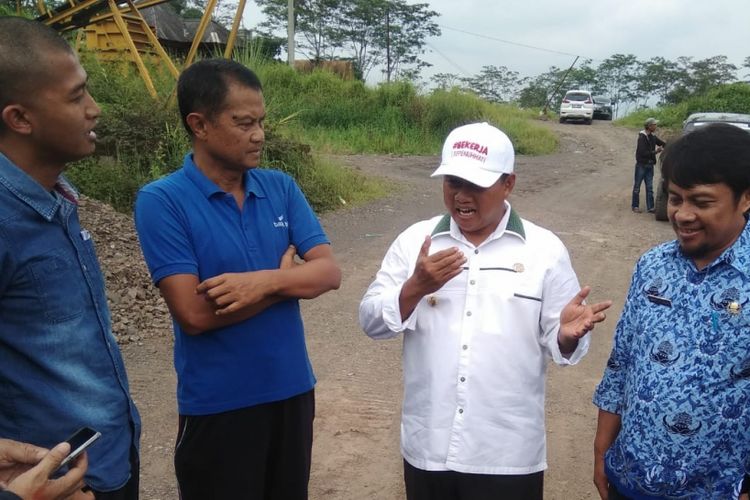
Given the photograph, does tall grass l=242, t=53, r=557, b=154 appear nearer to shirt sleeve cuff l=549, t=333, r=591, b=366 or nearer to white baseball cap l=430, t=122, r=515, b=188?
white baseball cap l=430, t=122, r=515, b=188

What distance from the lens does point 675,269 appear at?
1938 mm

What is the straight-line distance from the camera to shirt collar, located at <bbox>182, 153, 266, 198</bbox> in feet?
7.48

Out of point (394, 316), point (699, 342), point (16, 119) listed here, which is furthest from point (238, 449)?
point (699, 342)

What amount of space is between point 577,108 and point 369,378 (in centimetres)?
2610

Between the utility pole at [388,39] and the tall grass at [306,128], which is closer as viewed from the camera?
the tall grass at [306,128]

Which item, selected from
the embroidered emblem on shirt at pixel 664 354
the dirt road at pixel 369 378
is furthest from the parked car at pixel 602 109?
the embroidered emblem on shirt at pixel 664 354

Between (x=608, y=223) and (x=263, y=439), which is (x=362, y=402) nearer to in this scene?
(x=263, y=439)

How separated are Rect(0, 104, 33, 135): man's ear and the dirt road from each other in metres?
2.27

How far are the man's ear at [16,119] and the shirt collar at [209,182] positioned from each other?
617mm

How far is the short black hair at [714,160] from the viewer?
1838mm

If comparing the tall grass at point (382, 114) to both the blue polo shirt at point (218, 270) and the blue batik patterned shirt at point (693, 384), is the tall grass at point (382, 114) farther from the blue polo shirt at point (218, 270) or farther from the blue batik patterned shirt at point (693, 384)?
the blue batik patterned shirt at point (693, 384)

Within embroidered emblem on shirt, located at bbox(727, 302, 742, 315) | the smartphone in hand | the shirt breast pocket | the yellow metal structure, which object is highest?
the yellow metal structure

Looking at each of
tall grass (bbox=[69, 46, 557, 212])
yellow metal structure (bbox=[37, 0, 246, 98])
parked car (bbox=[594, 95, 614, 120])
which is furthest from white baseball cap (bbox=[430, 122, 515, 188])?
parked car (bbox=[594, 95, 614, 120])

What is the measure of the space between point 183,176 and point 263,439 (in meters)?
0.95
